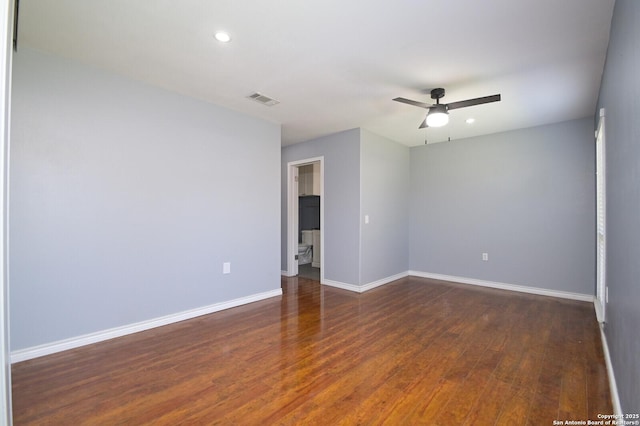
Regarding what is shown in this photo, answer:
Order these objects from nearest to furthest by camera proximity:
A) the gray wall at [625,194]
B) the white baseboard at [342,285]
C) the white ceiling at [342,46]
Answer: the gray wall at [625,194] → the white ceiling at [342,46] → the white baseboard at [342,285]

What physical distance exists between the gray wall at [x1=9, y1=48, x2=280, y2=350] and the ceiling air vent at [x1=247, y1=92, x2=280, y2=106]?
1.68 feet

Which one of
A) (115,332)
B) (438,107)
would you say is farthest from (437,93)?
(115,332)

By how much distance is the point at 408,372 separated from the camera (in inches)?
90.0

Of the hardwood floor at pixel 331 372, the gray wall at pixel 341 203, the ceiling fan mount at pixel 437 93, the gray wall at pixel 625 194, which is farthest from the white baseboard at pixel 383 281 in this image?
the gray wall at pixel 625 194

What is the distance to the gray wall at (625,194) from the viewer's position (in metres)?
1.38

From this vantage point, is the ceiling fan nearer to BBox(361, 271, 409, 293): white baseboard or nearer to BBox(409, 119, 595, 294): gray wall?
BBox(409, 119, 595, 294): gray wall

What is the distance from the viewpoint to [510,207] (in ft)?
15.3

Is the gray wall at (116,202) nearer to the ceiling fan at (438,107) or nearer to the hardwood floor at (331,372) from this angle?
the hardwood floor at (331,372)

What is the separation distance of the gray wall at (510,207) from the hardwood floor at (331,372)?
3.26ft

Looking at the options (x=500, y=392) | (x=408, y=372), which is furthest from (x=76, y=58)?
(x=500, y=392)

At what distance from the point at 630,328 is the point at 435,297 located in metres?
2.84

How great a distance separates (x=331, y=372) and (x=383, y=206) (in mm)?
3260

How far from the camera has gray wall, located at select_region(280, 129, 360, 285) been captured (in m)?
4.62

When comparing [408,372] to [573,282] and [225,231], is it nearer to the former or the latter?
[225,231]
